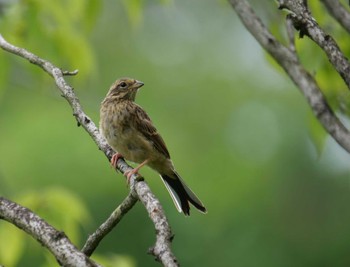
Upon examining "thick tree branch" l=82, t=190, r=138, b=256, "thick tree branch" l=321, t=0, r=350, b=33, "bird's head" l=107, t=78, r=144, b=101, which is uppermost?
"bird's head" l=107, t=78, r=144, b=101

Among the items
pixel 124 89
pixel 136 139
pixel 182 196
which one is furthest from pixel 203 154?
pixel 182 196

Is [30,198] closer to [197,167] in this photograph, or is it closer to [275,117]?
[197,167]

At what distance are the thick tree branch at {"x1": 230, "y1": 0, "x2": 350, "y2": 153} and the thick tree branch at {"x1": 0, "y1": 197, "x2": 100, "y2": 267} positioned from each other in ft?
4.77

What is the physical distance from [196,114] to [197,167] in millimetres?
2696

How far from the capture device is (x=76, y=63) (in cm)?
588

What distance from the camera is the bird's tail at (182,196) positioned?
19.6ft

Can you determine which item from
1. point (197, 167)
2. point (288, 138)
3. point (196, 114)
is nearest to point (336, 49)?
point (197, 167)

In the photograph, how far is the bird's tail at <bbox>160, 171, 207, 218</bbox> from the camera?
235 inches

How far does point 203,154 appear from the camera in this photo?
53.4 ft

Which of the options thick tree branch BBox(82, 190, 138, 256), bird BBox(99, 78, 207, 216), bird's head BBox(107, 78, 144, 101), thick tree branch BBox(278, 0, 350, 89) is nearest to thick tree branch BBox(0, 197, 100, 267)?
thick tree branch BBox(82, 190, 138, 256)

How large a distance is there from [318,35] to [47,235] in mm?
1416

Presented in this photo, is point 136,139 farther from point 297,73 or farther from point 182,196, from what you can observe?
point 297,73

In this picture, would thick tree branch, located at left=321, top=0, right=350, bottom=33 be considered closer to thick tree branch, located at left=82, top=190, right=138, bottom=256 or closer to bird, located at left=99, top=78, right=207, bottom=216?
thick tree branch, located at left=82, top=190, right=138, bottom=256

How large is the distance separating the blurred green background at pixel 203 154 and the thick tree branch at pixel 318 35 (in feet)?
19.9
